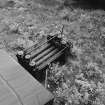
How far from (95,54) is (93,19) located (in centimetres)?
242

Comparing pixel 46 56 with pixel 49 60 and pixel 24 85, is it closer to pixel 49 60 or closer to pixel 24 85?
pixel 49 60

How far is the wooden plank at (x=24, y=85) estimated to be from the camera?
13.0 ft

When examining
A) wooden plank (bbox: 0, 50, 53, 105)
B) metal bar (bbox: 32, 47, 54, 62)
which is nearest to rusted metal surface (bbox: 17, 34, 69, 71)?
metal bar (bbox: 32, 47, 54, 62)

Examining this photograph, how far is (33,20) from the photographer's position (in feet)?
30.2

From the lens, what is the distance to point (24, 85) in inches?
166

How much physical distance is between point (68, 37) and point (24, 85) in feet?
14.9

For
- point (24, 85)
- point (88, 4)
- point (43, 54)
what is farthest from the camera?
point (88, 4)

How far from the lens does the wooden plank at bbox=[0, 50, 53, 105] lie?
396 centimetres

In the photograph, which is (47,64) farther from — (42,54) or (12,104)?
(12,104)

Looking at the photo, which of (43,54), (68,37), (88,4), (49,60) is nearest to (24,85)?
(49,60)

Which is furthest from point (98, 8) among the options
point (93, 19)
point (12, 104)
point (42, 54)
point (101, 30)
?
point (12, 104)

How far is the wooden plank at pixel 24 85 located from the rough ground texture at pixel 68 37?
1877mm

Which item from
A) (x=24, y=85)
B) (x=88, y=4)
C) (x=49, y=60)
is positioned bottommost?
(x=49, y=60)

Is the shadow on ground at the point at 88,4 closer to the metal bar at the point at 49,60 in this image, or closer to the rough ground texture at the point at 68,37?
the rough ground texture at the point at 68,37
